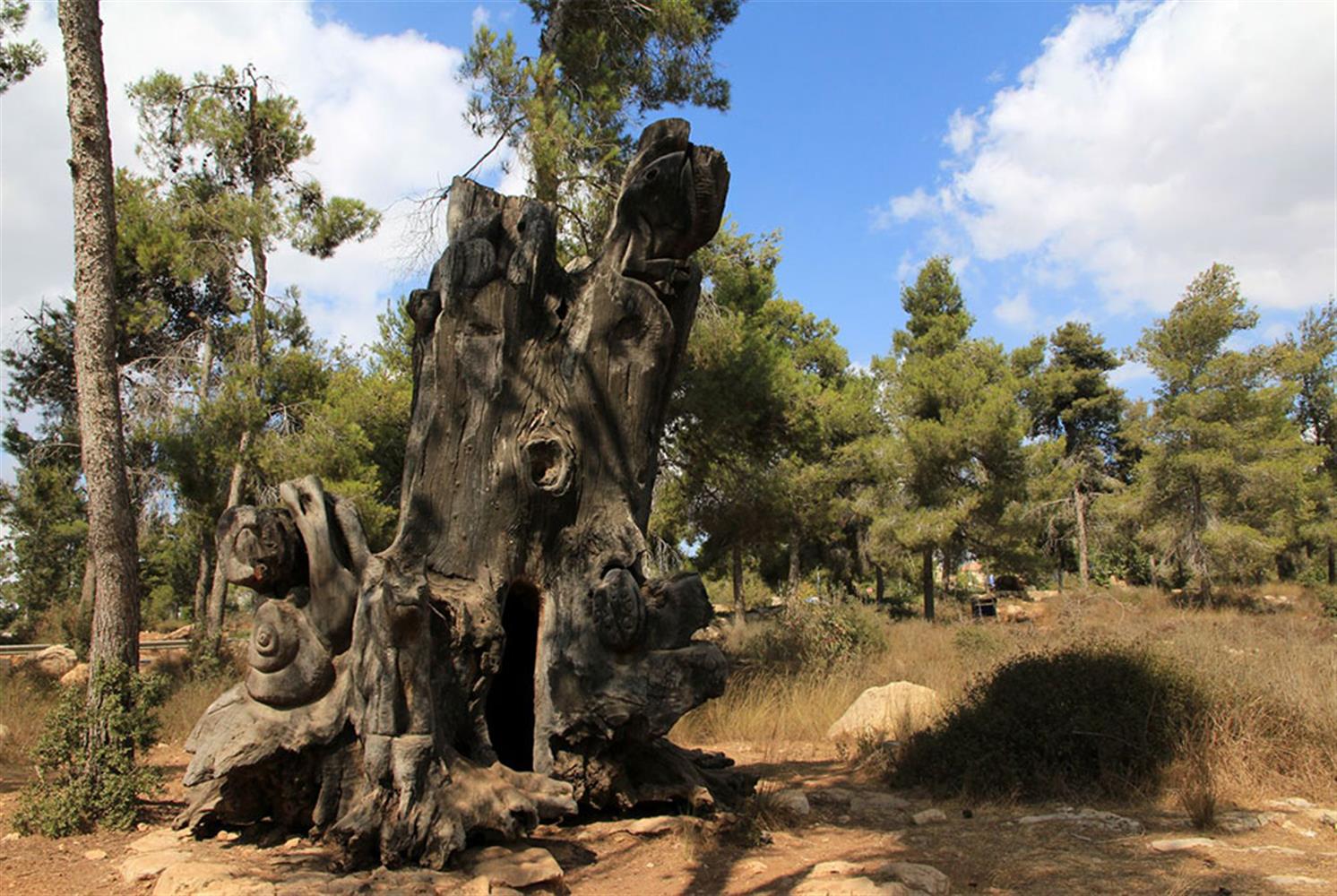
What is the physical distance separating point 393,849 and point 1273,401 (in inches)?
1016

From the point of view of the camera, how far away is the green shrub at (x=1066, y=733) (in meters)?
6.35

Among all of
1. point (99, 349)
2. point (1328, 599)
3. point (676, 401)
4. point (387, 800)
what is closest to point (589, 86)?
point (676, 401)

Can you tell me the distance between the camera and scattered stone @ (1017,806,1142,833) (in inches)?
214

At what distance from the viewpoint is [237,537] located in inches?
193

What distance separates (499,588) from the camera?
211 inches

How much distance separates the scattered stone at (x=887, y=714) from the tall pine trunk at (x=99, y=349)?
18.8ft

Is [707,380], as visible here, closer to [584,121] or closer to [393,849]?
[584,121]

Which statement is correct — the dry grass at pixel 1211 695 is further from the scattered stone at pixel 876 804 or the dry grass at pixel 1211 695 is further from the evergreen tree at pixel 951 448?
the evergreen tree at pixel 951 448

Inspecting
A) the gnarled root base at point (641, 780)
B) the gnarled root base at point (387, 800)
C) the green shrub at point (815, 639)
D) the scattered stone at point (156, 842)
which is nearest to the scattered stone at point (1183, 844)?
the gnarled root base at point (641, 780)

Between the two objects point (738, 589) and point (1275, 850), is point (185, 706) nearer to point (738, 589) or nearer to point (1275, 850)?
point (1275, 850)

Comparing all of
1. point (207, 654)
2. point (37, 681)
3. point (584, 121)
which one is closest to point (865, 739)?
point (584, 121)

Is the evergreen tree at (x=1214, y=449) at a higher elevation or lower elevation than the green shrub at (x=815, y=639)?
higher

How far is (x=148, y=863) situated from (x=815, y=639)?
925cm

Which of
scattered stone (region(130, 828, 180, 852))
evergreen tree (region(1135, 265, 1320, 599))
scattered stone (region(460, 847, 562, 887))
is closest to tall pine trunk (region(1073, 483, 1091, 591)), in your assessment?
evergreen tree (region(1135, 265, 1320, 599))
